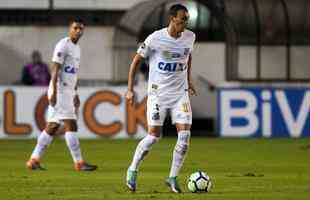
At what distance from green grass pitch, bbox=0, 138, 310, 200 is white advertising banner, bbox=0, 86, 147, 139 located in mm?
764

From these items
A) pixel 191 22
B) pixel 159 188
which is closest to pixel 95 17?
pixel 191 22

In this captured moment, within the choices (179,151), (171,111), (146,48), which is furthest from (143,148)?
(146,48)

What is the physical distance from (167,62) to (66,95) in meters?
4.41

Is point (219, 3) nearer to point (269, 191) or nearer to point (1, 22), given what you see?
point (1, 22)

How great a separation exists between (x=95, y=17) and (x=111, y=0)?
730 mm

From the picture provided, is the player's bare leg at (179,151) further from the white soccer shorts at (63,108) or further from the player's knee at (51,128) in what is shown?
the player's knee at (51,128)

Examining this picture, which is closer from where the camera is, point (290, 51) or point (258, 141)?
point (258, 141)

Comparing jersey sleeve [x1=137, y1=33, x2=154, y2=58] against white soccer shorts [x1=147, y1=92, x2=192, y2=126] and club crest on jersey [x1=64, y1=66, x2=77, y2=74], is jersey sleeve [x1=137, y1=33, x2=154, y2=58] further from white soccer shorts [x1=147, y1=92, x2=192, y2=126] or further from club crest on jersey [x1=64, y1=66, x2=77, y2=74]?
club crest on jersey [x1=64, y1=66, x2=77, y2=74]

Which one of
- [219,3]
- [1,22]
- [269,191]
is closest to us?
[269,191]

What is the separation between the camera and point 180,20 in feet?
48.3

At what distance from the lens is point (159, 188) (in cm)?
1530

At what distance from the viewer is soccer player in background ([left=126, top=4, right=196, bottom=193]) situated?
14.9 m

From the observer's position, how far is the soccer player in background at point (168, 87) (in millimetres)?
14906

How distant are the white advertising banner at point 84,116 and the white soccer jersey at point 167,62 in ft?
44.5
